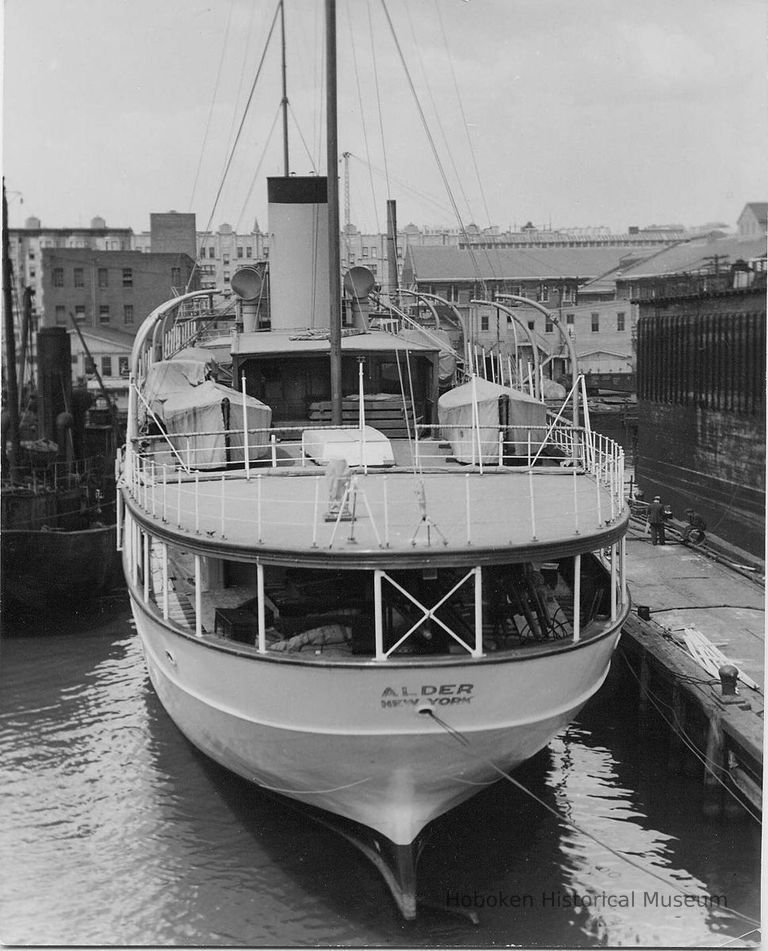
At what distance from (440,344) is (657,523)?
8372 mm

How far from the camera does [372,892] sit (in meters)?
12.8

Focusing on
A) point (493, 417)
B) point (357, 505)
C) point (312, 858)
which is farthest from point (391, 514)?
point (493, 417)

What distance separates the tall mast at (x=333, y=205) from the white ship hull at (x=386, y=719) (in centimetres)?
548

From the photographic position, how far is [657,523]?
26.0m

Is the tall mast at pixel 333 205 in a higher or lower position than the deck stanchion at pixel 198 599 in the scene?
higher

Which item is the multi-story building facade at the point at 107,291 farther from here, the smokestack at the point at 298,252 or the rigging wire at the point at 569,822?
the rigging wire at the point at 569,822

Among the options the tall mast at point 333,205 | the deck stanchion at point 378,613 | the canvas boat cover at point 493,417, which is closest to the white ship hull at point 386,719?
the deck stanchion at point 378,613

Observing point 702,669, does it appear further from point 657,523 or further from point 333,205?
point 333,205

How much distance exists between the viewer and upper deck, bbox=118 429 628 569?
11.5 metres

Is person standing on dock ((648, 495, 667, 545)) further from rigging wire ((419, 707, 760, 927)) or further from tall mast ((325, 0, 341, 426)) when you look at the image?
rigging wire ((419, 707, 760, 927))

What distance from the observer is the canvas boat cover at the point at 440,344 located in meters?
21.1

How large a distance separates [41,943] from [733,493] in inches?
782

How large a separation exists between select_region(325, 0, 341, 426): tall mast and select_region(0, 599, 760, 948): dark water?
253 inches

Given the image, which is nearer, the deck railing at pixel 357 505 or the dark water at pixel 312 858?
the deck railing at pixel 357 505
